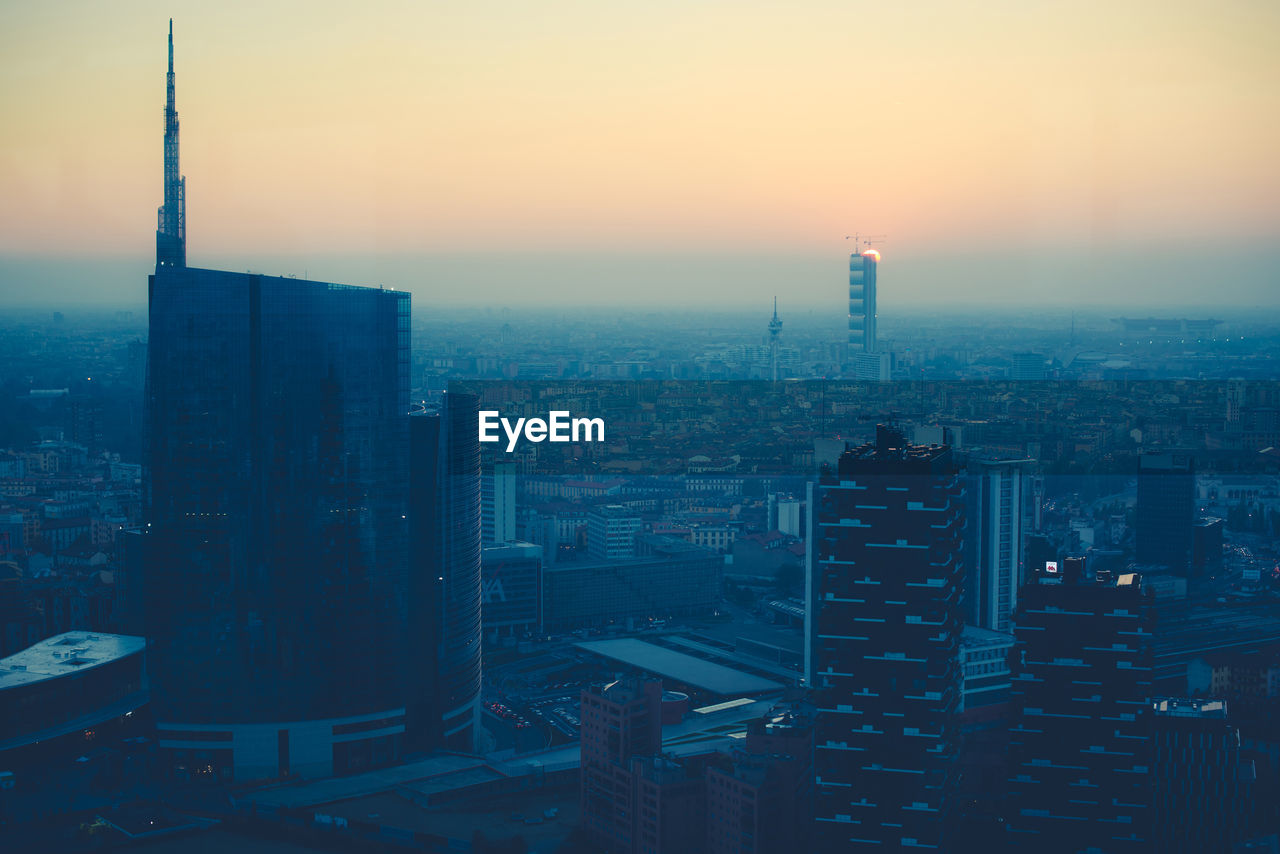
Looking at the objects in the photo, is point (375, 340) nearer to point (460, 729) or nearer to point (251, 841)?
point (460, 729)

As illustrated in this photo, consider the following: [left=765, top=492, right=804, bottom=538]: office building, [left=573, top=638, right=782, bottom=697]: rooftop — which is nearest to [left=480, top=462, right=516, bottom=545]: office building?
[left=573, top=638, right=782, bottom=697]: rooftop

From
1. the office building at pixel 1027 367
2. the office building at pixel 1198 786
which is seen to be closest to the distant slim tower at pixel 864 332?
the office building at pixel 1027 367

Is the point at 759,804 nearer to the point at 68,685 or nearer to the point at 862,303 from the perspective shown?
the point at 68,685

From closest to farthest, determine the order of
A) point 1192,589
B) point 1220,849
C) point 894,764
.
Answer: point 894,764 → point 1220,849 → point 1192,589

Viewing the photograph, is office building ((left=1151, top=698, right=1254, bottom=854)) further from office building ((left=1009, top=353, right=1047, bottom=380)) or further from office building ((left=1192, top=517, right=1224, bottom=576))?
office building ((left=1009, top=353, right=1047, bottom=380))

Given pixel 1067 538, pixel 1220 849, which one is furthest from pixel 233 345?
pixel 1067 538

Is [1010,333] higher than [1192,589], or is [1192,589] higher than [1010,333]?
[1010,333]
